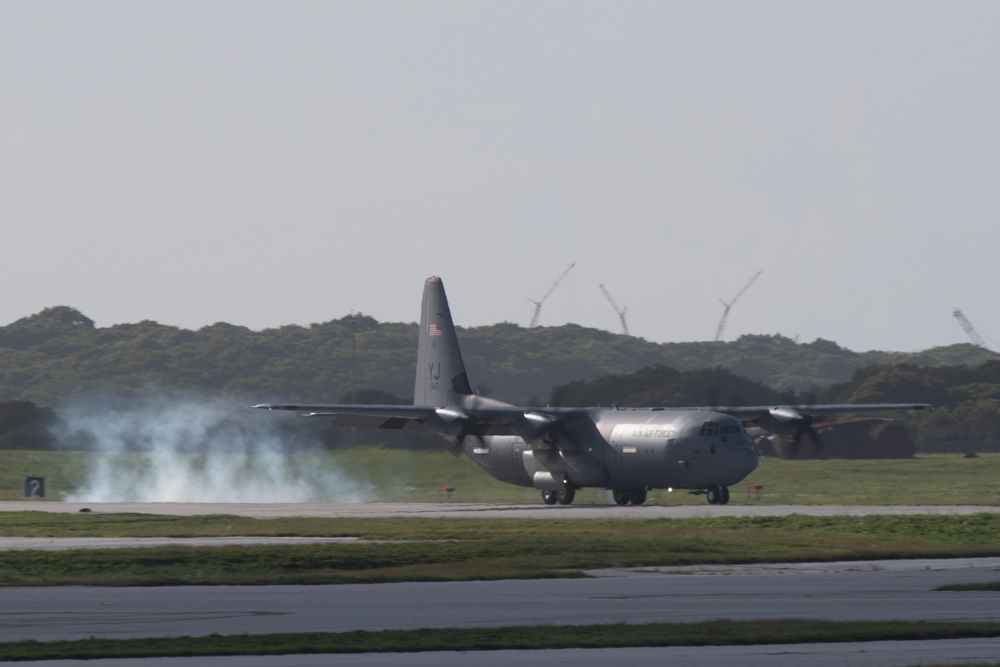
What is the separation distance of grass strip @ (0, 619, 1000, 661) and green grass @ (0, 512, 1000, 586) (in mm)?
9108

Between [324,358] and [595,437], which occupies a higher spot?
[324,358]

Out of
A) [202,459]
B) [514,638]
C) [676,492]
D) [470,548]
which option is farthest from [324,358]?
[514,638]

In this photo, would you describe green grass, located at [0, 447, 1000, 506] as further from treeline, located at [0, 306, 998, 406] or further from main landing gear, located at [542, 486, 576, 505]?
treeline, located at [0, 306, 998, 406]

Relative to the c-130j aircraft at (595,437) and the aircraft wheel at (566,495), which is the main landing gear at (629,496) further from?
the aircraft wheel at (566,495)

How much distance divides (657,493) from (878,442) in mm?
16034

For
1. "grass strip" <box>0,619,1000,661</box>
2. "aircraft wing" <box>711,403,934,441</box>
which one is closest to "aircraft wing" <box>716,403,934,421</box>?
"aircraft wing" <box>711,403,934,441</box>

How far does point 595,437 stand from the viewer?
57938 mm

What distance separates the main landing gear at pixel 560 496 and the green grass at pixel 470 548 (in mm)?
11864

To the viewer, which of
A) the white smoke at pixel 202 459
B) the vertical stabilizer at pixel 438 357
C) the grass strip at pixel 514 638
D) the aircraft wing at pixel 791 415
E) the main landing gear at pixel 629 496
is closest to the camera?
the grass strip at pixel 514 638

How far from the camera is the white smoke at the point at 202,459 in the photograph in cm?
6831

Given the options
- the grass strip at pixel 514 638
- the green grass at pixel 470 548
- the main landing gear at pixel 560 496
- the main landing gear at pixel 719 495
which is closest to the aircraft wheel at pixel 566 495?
the main landing gear at pixel 560 496

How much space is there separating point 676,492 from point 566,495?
10.5 meters

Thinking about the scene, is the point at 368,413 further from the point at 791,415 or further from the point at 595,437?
the point at 791,415

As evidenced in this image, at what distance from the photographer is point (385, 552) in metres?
34.2
